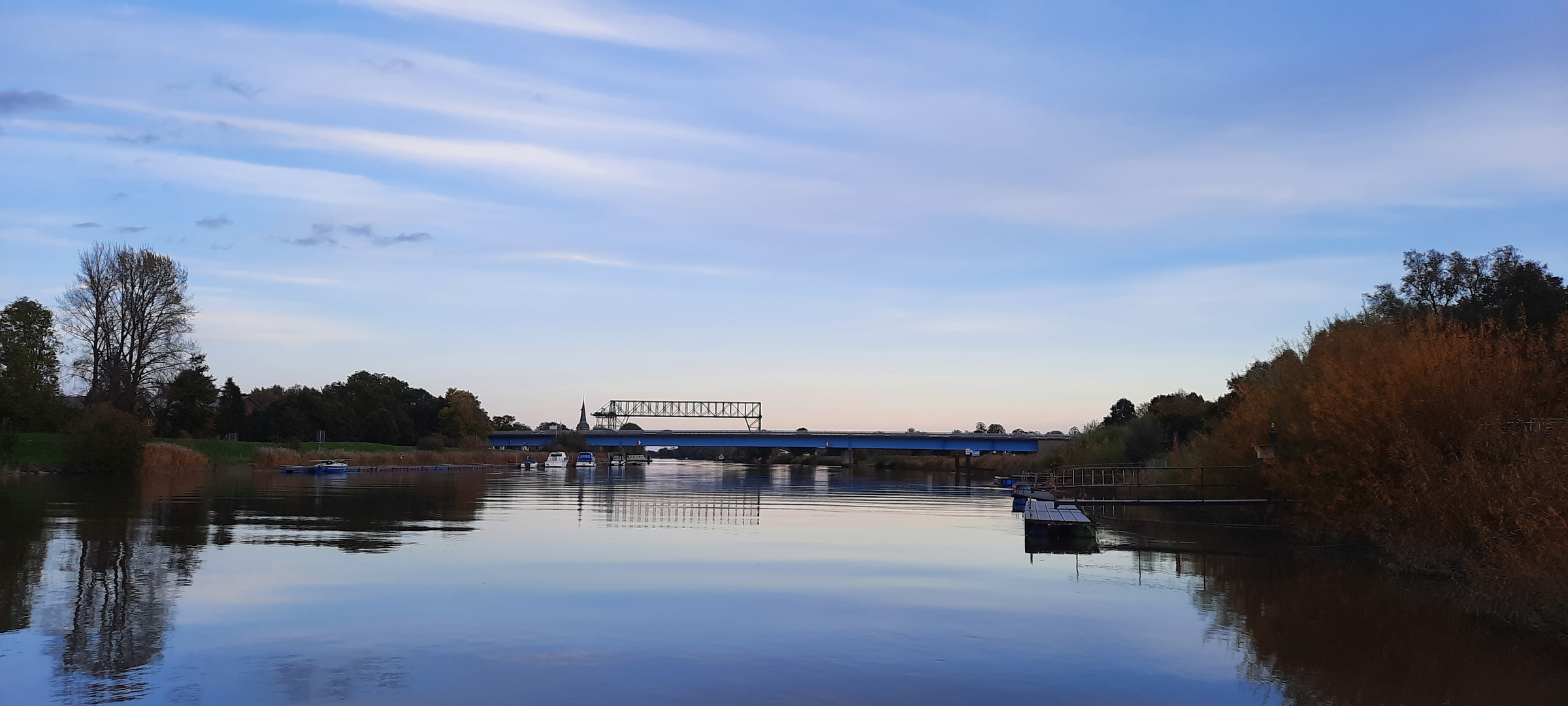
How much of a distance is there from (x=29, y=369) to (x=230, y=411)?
41.2m

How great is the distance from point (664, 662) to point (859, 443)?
14688 cm

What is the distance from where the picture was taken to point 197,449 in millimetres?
91000

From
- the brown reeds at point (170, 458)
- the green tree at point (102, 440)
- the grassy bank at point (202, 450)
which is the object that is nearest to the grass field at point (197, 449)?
the grassy bank at point (202, 450)

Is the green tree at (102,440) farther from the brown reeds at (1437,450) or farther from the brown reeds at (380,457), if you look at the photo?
the brown reeds at (1437,450)

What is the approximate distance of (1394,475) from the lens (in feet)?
112

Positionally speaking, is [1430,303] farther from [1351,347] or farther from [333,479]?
[333,479]

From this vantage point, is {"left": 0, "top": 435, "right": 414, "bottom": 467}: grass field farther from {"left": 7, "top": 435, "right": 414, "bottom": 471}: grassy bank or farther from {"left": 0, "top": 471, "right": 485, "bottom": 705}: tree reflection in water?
{"left": 0, "top": 471, "right": 485, "bottom": 705}: tree reflection in water

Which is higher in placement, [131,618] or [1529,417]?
[1529,417]

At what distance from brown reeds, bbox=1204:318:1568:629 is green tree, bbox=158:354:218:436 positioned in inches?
3707

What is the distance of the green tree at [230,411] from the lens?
124 meters

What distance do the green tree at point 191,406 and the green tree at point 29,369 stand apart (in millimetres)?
12257

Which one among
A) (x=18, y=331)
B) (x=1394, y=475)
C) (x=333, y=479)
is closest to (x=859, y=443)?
(x=333, y=479)

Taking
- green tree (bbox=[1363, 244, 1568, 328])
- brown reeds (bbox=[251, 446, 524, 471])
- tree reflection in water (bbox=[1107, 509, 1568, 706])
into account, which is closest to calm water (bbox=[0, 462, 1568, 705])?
tree reflection in water (bbox=[1107, 509, 1568, 706])

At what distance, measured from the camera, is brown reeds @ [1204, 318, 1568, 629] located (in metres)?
21.9
